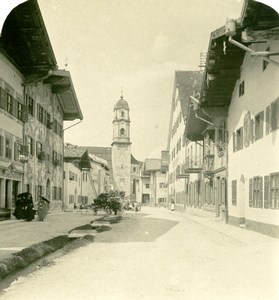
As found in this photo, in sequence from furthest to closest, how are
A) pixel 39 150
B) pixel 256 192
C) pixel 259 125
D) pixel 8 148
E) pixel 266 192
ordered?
pixel 39 150
pixel 8 148
pixel 256 192
pixel 259 125
pixel 266 192

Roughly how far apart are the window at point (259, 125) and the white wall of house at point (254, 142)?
0.03m

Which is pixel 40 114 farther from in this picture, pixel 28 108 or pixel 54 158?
pixel 54 158

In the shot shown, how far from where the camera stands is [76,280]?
756 centimetres

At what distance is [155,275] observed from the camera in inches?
316

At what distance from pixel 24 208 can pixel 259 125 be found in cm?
1106

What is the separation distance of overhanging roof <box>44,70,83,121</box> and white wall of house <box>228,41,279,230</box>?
28.9 feet

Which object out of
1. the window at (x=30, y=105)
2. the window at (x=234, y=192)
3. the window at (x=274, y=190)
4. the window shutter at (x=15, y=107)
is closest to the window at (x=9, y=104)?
the window shutter at (x=15, y=107)

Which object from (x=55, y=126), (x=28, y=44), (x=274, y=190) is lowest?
(x=274, y=190)

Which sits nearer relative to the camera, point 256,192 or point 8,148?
point 256,192

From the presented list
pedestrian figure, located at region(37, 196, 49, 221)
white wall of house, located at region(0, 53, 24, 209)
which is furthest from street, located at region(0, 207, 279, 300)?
pedestrian figure, located at region(37, 196, 49, 221)

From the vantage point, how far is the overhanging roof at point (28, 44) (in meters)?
17.0

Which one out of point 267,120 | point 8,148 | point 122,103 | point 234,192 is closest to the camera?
point 122,103

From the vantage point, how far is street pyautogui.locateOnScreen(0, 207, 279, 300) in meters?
6.75

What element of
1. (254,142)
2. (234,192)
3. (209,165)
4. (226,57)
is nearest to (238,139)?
(234,192)
